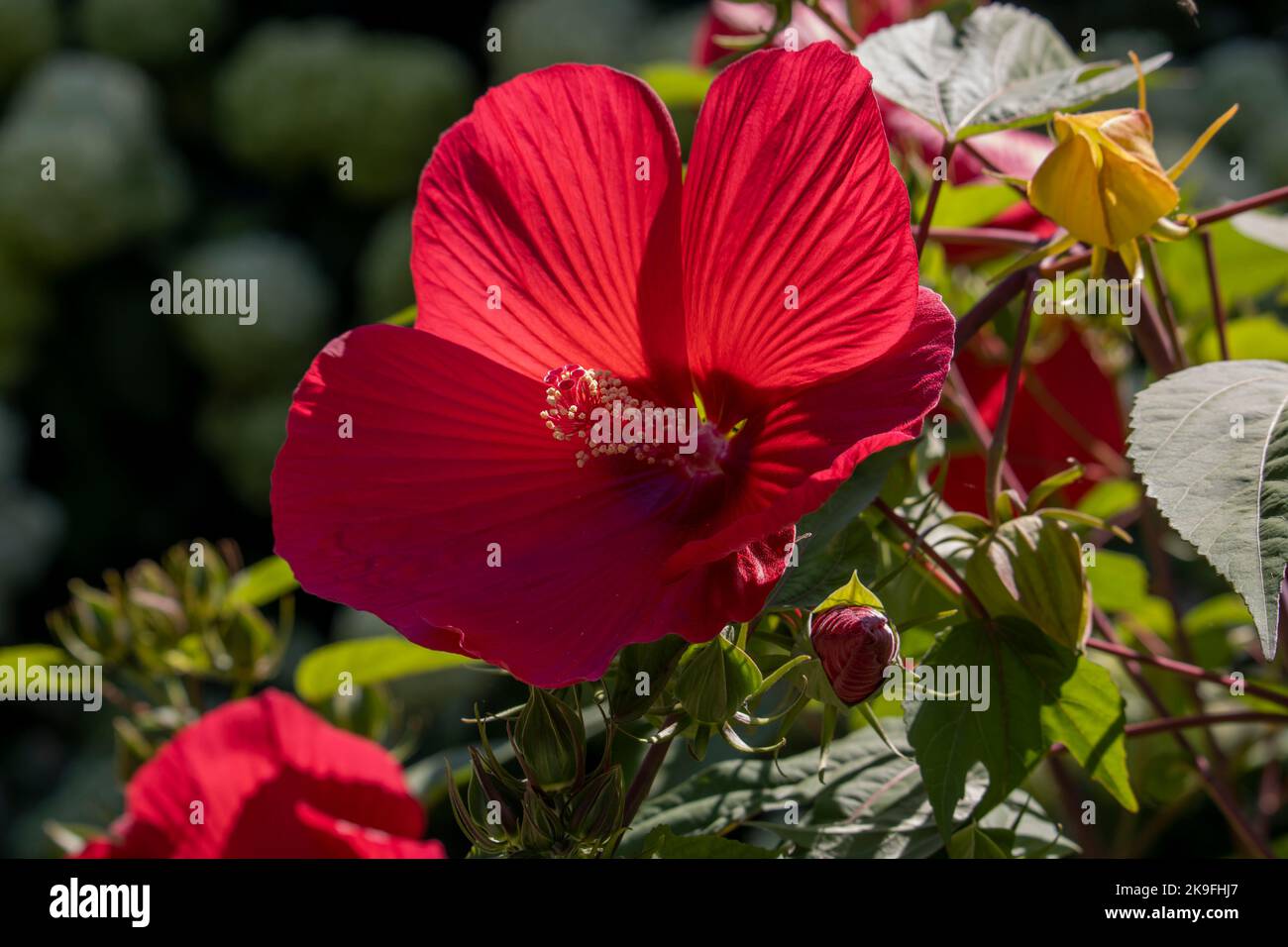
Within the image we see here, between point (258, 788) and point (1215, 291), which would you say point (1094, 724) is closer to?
point (1215, 291)

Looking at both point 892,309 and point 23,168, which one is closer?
point 892,309

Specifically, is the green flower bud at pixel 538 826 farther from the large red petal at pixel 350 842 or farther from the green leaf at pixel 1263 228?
the green leaf at pixel 1263 228

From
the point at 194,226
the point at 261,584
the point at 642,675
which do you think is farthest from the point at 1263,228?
the point at 194,226

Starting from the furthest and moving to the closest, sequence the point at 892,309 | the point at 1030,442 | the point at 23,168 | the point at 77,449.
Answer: the point at 77,449, the point at 23,168, the point at 1030,442, the point at 892,309

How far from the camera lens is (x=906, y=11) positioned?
53 cm

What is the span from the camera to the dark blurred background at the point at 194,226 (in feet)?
4.85

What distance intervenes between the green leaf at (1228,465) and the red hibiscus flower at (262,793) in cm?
20

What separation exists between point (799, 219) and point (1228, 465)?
0.31ft

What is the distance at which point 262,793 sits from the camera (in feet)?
1.17

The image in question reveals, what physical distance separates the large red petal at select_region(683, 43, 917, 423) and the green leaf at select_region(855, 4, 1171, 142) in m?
0.06

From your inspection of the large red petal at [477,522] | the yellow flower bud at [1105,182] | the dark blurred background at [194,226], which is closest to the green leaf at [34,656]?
the large red petal at [477,522]

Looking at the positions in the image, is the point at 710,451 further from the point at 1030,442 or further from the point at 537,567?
the point at 1030,442
